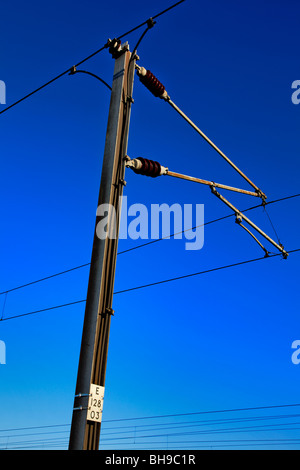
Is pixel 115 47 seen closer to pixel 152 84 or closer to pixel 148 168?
pixel 152 84

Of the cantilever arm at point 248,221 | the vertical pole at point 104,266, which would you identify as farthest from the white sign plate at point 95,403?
the cantilever arm at point 248,221

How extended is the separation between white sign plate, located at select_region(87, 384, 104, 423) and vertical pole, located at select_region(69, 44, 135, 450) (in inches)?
1.7

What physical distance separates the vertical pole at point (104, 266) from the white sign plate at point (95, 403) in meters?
0.04

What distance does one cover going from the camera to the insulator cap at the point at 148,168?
7.50 m

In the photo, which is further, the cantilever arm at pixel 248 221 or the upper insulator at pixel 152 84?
the cantilever arm at pixel 248 221

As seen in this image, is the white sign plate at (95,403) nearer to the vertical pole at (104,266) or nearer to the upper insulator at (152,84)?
the vertical pole at (104,266)

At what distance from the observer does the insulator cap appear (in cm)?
750

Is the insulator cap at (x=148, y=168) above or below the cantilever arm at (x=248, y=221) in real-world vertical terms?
below

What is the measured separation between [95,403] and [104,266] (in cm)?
176

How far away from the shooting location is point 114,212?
6891 mm
